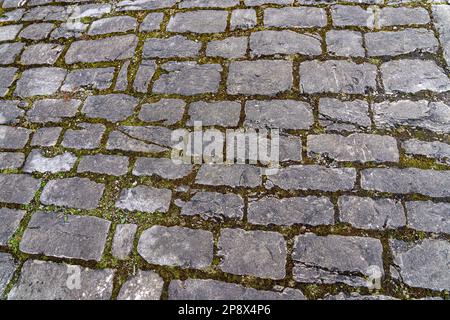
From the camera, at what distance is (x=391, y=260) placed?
6.89 ft

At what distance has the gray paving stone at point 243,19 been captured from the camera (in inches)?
133

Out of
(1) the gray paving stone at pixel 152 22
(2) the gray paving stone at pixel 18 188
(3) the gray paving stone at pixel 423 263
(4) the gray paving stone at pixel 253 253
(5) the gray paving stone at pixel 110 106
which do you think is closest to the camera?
(3) the gray paving stone at pixel 423 263

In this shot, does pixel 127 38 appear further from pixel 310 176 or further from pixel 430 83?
pixel 430 83

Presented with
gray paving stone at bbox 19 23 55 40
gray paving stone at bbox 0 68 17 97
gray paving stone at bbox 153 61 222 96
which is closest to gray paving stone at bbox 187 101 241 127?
gray paving stone at bbox 153 61 222 96

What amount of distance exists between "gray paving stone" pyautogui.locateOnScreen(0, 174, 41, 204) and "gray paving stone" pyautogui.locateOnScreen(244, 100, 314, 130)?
1420mm

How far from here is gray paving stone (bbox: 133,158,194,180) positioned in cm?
→ 255

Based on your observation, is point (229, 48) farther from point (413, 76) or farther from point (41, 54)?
point (41, 54)

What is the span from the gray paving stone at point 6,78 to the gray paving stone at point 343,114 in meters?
2.43

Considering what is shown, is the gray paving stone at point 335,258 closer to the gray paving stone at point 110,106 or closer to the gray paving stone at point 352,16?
the gray paving stone at point 110,106

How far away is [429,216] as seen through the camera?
224cm

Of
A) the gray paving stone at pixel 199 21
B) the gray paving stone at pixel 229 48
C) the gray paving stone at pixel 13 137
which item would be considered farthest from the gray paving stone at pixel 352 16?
the gray paving stone at pixel 13 137

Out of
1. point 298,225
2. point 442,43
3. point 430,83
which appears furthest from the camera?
point 442,43
